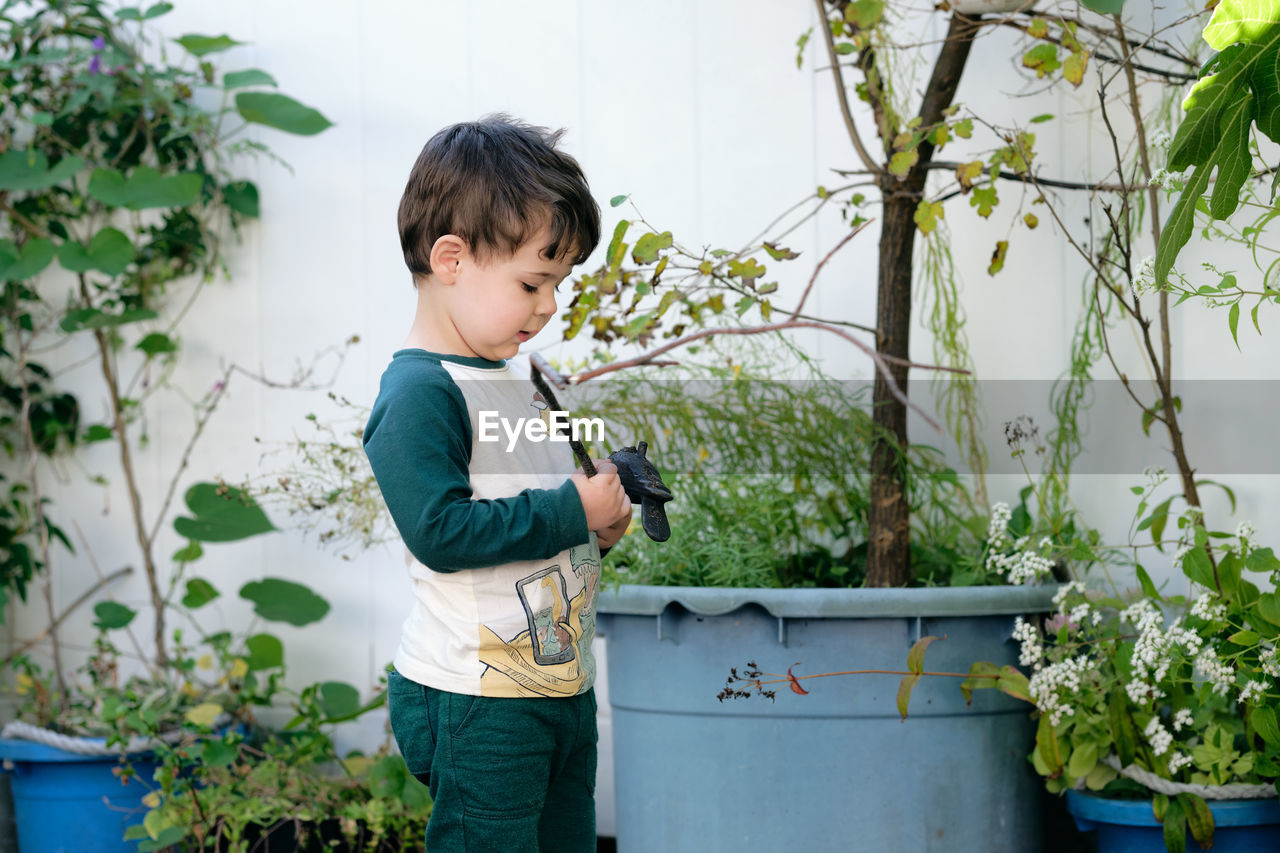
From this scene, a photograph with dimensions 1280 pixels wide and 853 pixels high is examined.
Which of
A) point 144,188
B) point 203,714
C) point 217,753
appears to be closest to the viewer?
point 217,753

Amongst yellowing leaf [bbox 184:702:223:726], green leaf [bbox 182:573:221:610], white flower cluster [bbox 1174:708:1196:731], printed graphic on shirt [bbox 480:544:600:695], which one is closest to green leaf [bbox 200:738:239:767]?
yellowing leaf [bbox 184:702:223:726]

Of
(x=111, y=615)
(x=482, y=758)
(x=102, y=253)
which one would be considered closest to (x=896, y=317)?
(x=482, y=758)

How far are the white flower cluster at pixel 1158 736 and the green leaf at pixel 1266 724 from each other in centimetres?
11

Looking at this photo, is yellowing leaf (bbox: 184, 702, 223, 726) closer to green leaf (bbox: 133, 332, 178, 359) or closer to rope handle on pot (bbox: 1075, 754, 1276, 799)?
green leaf (bbox: 133, 332, 178, 359)

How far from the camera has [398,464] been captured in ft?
3.41

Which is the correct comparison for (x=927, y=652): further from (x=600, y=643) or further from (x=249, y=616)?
(x=249, y=616)

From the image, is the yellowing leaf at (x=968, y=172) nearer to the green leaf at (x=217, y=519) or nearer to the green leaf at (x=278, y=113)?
the green leaf at (x=278, y=113)

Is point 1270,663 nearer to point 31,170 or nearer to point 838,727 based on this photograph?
point 838,727

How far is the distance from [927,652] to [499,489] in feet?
2.10

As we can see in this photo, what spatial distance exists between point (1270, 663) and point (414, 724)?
903 mm

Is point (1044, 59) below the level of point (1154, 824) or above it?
above

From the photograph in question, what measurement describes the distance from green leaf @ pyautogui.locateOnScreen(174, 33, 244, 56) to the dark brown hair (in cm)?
116

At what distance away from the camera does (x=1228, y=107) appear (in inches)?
32.6

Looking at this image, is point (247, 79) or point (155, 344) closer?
point (247, 79)
